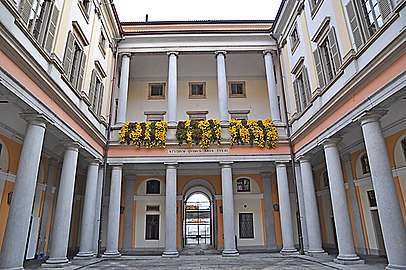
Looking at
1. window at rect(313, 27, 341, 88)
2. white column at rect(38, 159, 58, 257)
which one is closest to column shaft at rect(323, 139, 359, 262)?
window at rect(313, 27, 341, 88)

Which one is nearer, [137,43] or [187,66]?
[137,43]

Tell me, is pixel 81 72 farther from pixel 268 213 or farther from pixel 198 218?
pixel 198 218

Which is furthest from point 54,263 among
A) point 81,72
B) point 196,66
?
point 196,66

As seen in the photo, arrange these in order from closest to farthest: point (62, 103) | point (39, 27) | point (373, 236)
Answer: point (39, 27) → point (62, 103) → point (373, 236)

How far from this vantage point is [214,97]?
19.7m

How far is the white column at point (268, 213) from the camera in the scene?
1733cm

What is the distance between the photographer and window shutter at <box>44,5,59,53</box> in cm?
936

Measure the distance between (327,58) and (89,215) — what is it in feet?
38.7

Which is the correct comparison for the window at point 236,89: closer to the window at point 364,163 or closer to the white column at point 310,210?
the white column at point 310,210

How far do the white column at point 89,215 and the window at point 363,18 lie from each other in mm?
11515

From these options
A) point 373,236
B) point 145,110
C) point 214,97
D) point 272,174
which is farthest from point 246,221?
point 145,110

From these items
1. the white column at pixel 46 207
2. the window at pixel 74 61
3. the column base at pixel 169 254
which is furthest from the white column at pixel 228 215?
the white column at pixel 46 207

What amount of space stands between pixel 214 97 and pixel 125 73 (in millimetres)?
5991

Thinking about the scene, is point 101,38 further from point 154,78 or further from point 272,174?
point 272,174
